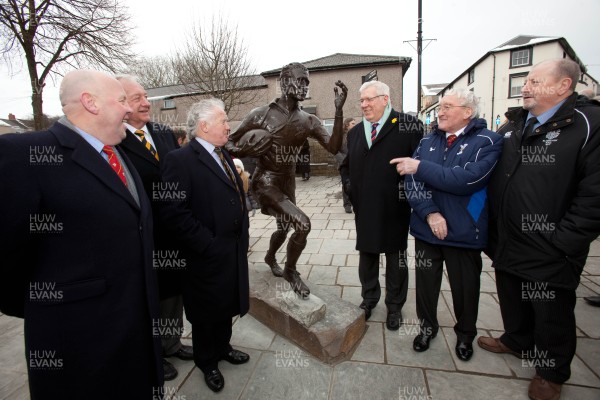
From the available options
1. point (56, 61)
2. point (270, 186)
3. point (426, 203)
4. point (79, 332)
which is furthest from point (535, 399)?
point (56, 61)

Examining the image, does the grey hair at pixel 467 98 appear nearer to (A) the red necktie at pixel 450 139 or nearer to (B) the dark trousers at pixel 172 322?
(A) the red necktie at pixel 450 139

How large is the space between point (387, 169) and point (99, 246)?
235 cm

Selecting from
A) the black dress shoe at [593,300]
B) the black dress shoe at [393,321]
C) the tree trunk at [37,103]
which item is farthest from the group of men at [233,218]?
the tree trunk at [37,103]

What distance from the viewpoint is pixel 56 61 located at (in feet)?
35.4

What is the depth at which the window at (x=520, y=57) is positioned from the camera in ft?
91.7

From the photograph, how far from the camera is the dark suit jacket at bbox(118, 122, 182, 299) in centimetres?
226

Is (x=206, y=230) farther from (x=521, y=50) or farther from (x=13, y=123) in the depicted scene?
(x=13, y=123)

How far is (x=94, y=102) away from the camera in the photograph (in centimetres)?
147

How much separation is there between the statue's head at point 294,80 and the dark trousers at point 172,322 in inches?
84.7

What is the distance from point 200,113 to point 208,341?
1.72 meters

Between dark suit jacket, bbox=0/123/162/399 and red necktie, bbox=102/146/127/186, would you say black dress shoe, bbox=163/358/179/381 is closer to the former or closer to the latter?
dark suit jacket, bbox=0/123/162/399

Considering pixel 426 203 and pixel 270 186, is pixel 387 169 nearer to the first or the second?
pixel 426 203

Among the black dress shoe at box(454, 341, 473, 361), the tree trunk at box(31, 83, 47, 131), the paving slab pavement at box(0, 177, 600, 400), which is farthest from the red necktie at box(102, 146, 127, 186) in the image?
the tree trunk at box(31, 83, 47, 131)

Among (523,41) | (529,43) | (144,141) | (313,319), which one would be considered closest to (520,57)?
(529,43)
